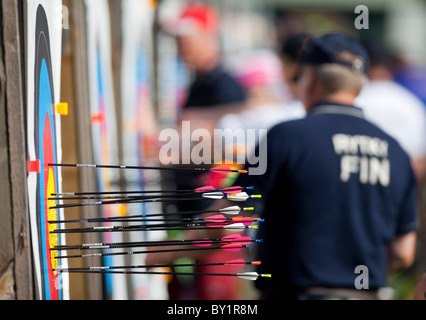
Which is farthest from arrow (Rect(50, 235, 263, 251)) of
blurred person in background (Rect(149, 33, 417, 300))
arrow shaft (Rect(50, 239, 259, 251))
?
blurred person in background (Rect(149, 33, 417, 300))

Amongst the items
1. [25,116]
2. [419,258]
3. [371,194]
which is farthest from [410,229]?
[419,258]

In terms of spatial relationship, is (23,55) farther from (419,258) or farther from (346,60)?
(419,258)

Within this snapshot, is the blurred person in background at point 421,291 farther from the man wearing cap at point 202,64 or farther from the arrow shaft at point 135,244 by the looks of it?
the man wearing cap at point 202,64

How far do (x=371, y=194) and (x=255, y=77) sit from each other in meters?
2.96

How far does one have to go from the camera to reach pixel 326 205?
270 cm

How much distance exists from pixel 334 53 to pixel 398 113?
164 cm

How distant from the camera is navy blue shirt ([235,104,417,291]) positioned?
2688 millimetres

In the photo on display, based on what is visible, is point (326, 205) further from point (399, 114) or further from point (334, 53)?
point (399, 114)

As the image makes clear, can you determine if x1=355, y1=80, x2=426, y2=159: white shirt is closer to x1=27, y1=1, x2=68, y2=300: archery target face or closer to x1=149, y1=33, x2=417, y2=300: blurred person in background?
x1=149, y1=33, x2=417, y2=300: blurred person in background

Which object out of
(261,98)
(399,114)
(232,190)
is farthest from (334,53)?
(261,98)

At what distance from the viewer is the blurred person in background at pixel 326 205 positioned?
269 cm

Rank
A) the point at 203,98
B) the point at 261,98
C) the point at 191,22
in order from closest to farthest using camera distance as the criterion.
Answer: the point at 203,98, the point at 191,22, the point at 261,98

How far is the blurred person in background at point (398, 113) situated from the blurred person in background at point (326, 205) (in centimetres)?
141

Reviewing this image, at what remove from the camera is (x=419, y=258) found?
16.0 ft
